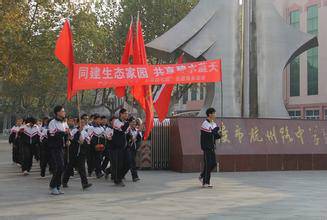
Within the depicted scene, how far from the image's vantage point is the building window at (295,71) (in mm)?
47094

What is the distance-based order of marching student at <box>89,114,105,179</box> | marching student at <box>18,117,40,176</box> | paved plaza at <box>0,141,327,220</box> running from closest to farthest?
paved plaza at <box>0,141,327,220</box> → marching student at <box>89,114,105,179</box> → marching student at <box>18,117,40,176</box>

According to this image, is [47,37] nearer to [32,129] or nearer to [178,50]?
[178,50]

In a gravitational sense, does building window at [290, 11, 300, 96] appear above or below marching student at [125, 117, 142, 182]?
above

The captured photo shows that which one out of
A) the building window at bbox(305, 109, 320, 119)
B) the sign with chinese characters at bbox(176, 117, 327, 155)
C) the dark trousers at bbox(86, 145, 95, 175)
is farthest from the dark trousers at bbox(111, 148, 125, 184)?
the building window at bbox(305, 109, 320, 119)

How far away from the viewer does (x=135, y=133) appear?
473 inches

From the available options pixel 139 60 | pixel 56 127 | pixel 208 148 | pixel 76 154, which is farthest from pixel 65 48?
pixel 208 148

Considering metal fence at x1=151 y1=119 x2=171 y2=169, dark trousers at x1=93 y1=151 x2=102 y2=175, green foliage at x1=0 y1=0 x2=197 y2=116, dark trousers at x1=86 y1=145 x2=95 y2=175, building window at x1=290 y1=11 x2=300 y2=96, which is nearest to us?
dark trousers at x1=93 y1=151 x2=102 y2=175

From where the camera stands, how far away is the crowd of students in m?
9.14

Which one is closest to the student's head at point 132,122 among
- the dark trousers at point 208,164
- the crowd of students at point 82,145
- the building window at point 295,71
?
the crowd of students at point 82,145

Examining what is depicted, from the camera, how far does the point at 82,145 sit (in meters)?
10.2

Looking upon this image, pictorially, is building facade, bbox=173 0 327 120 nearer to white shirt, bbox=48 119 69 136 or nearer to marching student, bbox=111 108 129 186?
marching student, bbox=111 108 129 186

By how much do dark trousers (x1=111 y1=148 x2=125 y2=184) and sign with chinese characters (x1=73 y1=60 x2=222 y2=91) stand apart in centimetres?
161

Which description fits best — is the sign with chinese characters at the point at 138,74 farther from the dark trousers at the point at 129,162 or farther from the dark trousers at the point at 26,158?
the dark trousers at the point at 26,158

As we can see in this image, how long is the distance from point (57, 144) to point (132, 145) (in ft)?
9.80
